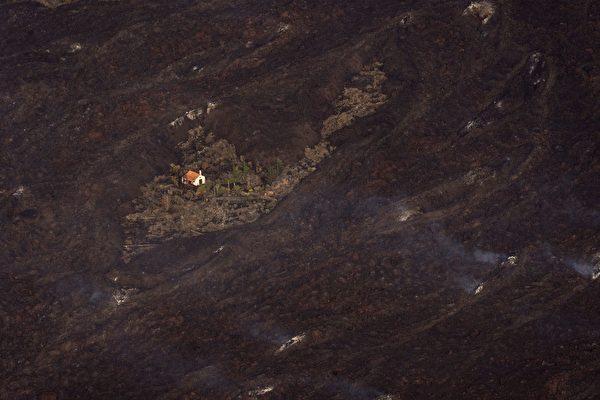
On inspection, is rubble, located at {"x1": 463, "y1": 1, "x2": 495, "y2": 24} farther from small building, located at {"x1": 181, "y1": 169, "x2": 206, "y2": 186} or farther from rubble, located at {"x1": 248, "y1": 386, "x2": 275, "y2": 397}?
rubble, located at {"x1": 248, "y1": 386, "x2": 275, "y2": 397}

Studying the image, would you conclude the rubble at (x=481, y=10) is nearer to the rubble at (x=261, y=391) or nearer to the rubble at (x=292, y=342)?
the rubble at (x=292, y=342)

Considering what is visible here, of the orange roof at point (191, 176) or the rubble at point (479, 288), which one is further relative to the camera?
the orange roof at point (191, 176)

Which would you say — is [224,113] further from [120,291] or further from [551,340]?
[551,340]

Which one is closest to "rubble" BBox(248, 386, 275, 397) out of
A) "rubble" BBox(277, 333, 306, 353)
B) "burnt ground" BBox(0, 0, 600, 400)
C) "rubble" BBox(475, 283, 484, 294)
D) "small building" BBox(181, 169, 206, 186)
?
"burnt ground" BBox(0, 0, 600, 400)

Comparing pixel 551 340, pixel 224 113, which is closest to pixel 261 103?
pixel 224 113

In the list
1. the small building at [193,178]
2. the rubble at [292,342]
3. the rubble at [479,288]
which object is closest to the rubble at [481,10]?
the small building at [193,178]
